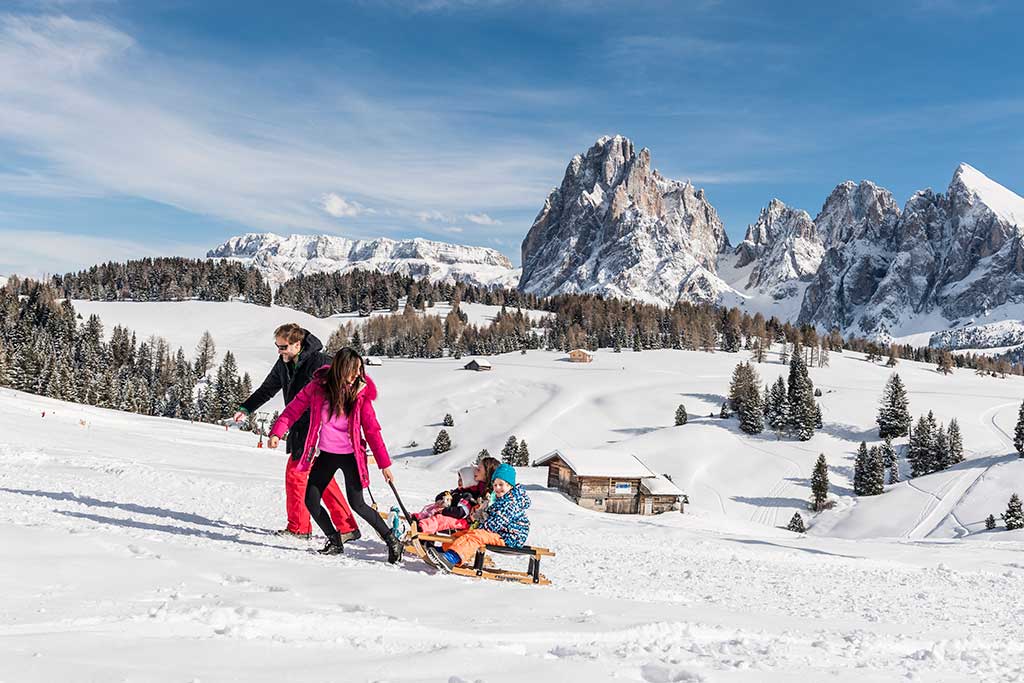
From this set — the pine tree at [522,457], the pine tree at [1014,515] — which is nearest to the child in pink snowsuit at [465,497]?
the pine tree at [1014,515]

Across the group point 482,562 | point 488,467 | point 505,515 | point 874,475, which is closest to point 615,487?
point 874,475

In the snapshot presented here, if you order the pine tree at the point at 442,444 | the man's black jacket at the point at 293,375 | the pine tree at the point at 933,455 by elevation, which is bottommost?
the pine tree at the point at 442,444

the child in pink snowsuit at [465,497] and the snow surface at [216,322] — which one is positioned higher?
the snow surface at [216,322]

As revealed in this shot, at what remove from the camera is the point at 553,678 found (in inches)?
169

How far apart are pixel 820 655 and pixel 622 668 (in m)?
2.04

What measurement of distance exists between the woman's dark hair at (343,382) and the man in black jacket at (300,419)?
86 centimetres

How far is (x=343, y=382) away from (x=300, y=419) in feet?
3.87

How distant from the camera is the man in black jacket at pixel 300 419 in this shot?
30.9 feet

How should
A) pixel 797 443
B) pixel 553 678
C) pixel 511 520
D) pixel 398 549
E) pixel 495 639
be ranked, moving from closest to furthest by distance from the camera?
pixel 553 678, pixel 495 639, pixel 398 549, pixel 511 520, pixel 797 443

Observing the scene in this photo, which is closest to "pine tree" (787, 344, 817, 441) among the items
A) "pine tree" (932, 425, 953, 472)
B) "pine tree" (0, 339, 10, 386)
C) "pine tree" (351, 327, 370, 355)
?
"pine tree" (932, 425, 953, 472)

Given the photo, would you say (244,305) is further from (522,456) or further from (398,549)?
(398,549)

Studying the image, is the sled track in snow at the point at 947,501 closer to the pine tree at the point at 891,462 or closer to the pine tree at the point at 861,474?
the pine tree at the point at 861,474

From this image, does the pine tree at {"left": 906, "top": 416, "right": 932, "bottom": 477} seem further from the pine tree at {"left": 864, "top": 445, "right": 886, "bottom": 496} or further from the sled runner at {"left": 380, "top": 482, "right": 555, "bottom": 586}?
the sled runner at {"left": 380, "top": 482, "right": 555, "bottom": 586}

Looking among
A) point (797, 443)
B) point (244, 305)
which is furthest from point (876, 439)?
point (244, 305)
